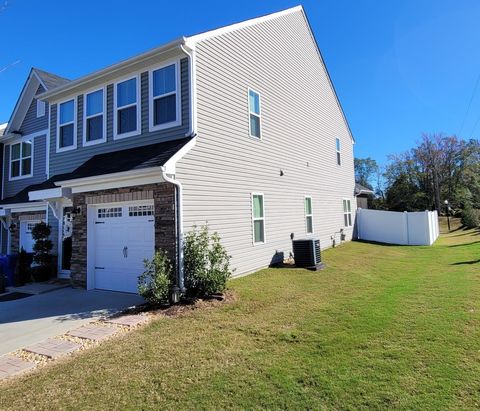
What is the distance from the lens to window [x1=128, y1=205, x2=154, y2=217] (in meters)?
8.57

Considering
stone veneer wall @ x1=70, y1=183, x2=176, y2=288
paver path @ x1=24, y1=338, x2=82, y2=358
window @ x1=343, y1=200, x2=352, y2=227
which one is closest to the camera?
paver path @ x1=24, y1=338, x2=82, y2=358

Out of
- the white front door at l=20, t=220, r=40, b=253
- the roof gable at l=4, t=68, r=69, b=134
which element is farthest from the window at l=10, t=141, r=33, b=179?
the white front door at l=20, t=220, r=40, b=253

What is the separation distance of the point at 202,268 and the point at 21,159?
11457 mm

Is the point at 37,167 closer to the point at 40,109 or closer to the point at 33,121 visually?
the point at 33,121

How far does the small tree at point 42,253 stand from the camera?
11.0 metres

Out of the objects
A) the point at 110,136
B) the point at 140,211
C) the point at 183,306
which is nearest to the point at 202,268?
the point at 183,306

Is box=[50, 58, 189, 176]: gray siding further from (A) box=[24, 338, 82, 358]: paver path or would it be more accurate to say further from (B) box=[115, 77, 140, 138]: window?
(A) box=[24, 338, 82, 358]: paver path

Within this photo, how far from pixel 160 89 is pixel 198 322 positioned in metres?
6.27

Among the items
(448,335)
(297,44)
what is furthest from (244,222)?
(297,44)

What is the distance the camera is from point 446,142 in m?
48.5

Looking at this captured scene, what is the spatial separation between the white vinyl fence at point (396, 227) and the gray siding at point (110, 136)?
14904mm

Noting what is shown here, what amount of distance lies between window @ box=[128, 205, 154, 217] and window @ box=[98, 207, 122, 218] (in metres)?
0.40

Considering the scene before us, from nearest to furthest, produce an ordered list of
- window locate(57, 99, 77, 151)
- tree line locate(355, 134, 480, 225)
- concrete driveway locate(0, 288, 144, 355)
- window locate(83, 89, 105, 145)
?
concrete driveway locate(0, 288, 144, 355) < window locate(83, 89, 105, 145) < window locate(57, 99, 77, 151) < tree line locate(355, 134, 480, 225)

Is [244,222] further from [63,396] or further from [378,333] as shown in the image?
[63,396]
